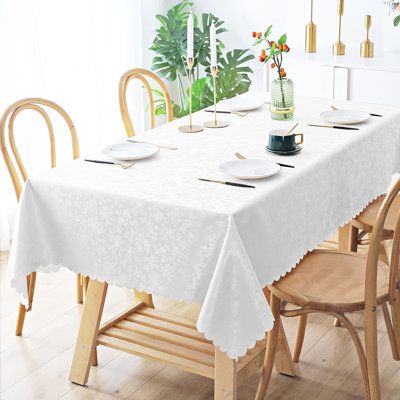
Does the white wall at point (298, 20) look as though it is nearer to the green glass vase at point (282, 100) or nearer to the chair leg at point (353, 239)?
the green glass vase at point (282, 100)

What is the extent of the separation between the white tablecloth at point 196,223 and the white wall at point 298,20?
166cm

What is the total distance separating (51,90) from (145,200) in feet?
6.68

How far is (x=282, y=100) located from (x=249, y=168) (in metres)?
0.66

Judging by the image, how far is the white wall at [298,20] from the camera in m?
4.36

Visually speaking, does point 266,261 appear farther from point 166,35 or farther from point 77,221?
point 166,35

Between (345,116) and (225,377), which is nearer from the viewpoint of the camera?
(225,377)

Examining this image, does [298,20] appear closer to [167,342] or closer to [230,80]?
[230,80]

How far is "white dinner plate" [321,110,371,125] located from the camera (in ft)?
10.1

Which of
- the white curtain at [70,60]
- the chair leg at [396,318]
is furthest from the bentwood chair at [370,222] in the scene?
the white curtain at [70,60]

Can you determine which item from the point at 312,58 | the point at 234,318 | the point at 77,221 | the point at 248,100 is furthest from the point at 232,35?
the point at 234,318

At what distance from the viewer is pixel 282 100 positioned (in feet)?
10.4

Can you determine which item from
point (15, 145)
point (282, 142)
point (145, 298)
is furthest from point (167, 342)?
point (15, 145)

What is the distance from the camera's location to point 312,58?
4.21 meters

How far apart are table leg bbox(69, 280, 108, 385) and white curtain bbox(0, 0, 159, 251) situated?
52.0 inches
